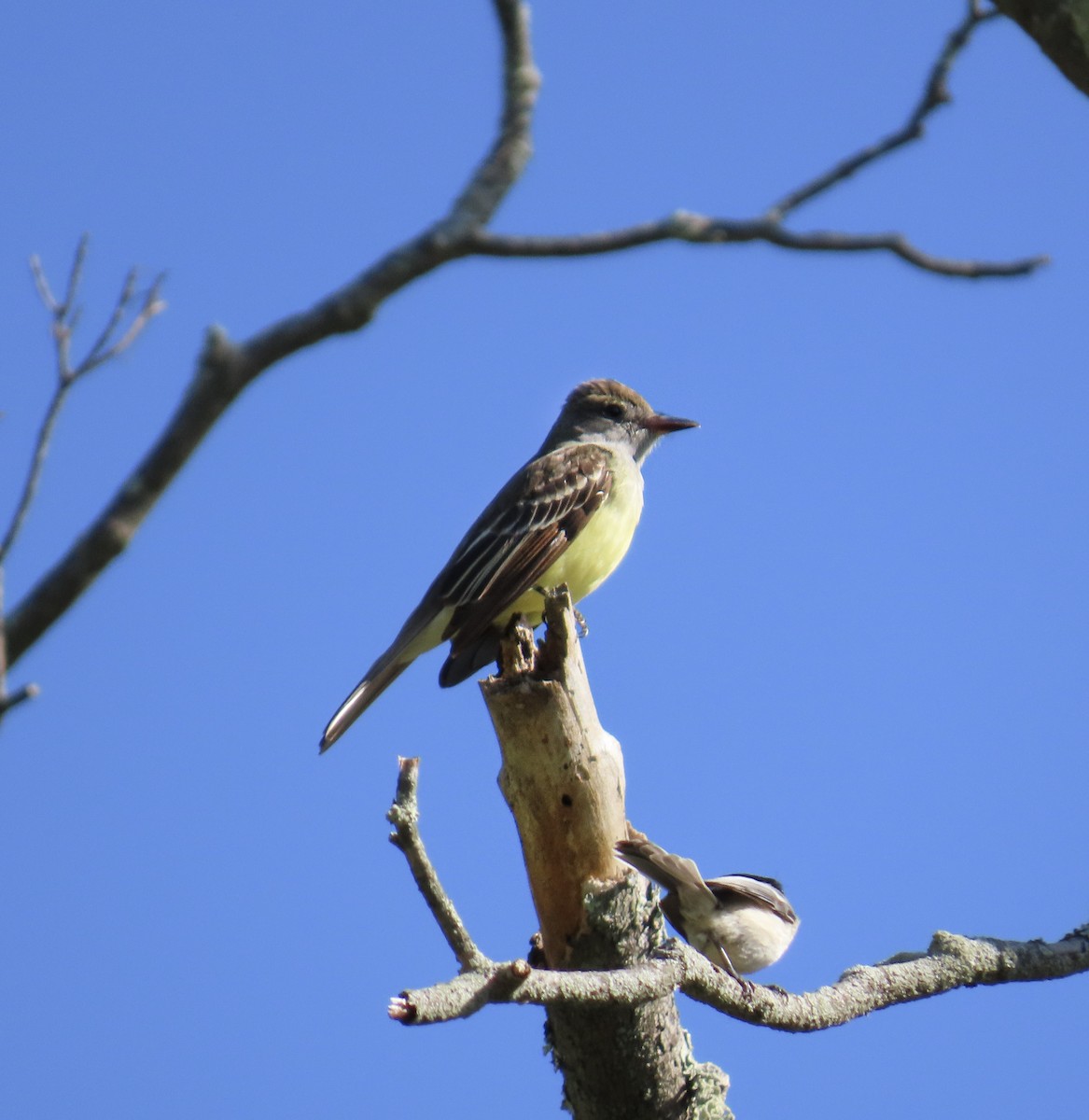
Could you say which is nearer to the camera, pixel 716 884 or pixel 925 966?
pixel 925 966

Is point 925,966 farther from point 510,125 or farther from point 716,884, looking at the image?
point 510,125

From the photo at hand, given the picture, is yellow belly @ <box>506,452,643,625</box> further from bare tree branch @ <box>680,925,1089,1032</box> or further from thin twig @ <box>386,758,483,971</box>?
thin twig @ <box>386,758,483,971</box>

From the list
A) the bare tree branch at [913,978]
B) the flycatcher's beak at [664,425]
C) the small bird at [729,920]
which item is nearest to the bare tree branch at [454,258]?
the bare tree branch at [913,978]

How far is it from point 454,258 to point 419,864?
1.87 metres

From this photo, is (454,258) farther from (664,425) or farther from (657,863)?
(664,425)

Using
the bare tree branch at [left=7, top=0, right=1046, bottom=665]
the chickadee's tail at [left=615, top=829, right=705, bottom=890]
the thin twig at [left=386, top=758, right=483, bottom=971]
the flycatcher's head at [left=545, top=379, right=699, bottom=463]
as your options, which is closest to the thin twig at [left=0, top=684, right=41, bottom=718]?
the bare tree branch at [left=7, top=0, right=1046, bottom=665]

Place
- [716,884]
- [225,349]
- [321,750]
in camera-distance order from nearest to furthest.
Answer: [225,349]
[716,884]
[321,750]

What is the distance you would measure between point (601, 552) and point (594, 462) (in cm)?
66

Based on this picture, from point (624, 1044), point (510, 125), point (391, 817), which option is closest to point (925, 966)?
point (624, 1044)

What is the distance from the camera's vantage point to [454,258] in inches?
113

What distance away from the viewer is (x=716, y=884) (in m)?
6.75

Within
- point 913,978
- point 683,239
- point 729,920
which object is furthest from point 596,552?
point 683,239

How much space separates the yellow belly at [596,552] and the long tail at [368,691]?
0.77m

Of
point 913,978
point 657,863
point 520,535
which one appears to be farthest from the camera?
point 520,535
